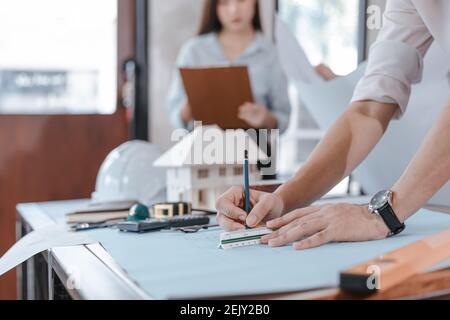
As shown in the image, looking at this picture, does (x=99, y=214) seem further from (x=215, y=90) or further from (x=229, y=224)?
(x=215, y=90)

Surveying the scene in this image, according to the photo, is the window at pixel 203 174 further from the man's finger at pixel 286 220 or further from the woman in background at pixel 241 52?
the woman in background at pixel 241 52

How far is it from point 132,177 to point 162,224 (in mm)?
365

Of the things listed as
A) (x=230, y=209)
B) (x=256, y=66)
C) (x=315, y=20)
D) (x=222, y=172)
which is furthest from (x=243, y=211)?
(x=315, y=20)

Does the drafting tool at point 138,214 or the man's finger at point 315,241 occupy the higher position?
the man's finger at point 315,241

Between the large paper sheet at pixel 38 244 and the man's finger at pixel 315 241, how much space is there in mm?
332

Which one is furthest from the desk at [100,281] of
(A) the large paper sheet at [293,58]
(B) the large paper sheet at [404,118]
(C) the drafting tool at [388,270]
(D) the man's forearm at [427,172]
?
(A) the large paper sheet at [293,58]

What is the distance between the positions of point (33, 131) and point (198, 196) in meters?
1.99

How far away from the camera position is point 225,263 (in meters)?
0.78

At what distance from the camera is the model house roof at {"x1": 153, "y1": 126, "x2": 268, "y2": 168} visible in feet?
4.23

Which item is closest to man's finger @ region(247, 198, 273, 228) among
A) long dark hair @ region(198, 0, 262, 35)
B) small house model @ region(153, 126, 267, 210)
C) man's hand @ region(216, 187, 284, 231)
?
man's hand @ region(216, 187, 284, 231)

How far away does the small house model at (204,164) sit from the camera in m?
1.29
